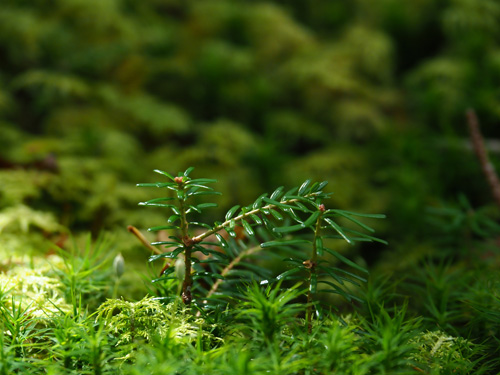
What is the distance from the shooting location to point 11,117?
1876mm

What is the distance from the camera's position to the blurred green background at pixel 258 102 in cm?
163

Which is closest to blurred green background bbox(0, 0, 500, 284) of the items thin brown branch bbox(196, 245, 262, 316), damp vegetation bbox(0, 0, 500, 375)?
damp vegetation bbox(0, 0, 500, 375)

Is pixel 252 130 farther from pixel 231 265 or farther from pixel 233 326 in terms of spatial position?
pixel 233 326

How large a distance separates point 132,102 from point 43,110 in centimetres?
41

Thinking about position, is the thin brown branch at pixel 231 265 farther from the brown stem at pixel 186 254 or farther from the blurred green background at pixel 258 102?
the blurred green background at pixel 258 102

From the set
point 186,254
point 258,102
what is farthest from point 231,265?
point 258,102

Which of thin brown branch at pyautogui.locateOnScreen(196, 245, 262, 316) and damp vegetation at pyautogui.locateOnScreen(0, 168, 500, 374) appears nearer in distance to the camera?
damp vegetation at pyautogui.locateOnScreen(0, 168, 500, 374)

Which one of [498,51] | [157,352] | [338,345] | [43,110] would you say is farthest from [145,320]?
Result: [498,51]

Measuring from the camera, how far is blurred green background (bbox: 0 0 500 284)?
1.63m

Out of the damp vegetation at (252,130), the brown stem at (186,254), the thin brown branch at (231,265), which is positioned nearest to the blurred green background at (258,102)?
the damp vegetation at (252,130)

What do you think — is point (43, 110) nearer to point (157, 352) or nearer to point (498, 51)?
point (157, 352)

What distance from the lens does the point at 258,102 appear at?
208 centimetres

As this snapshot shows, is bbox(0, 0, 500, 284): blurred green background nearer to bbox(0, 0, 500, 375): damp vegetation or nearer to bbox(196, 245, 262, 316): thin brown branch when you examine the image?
bbox(0, 0, 500, 375): damp vegetation

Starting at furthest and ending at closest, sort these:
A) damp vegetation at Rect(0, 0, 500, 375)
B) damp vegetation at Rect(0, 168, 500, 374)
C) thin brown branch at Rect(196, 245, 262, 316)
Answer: damp vegetation at Rect(0, 0, 500, 375), thin brown branch at Rect(196, 245, 262, 316), damp vegetation at Rect(0, 168, 500, 374)
